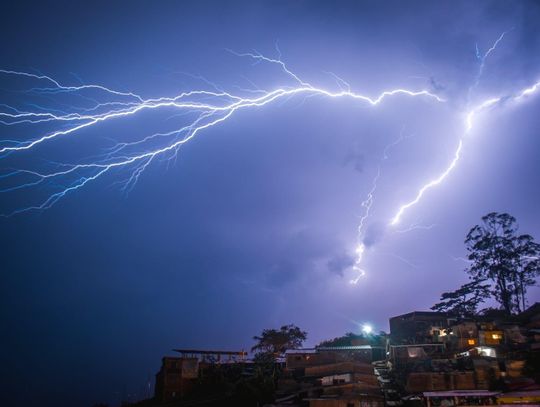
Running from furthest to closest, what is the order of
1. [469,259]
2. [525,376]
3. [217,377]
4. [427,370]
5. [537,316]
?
[469,259] < [537,316] < [217,377] < [427,370] < [525,376]

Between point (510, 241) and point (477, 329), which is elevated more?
point (510, 241)

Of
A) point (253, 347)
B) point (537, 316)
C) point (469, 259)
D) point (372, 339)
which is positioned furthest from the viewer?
point (469, 259)

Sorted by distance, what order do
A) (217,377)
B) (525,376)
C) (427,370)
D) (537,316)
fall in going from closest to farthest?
1. (525,376)
2. (427,370)
3. (217,377)
4. (537,316)

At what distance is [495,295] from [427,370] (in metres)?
16.3

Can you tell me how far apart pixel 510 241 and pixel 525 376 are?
52.1 ft

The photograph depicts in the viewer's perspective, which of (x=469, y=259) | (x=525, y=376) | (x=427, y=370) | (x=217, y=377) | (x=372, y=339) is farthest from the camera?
(x=469, y=259)

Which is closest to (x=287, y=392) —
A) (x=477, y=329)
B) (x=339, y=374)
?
(x=339, y=374)

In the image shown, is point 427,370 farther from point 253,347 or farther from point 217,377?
A: point 253,347

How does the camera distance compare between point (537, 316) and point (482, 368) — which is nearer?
point (482, 368)

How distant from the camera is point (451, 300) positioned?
36625mm

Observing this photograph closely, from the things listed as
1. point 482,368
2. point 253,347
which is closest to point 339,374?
point 482,368

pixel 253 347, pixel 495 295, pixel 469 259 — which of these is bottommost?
pixel 253 347

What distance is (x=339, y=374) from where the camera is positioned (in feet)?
65.7

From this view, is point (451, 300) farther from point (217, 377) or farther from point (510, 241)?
point (217, 377)
